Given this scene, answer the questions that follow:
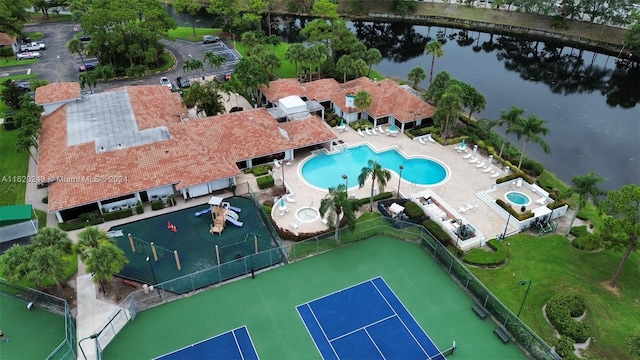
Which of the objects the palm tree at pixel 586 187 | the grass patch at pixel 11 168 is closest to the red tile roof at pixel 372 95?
the palm tree at pixel 586 187

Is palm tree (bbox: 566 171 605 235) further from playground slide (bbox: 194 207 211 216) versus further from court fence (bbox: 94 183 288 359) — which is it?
playground slide (bbox: 194 207 211 216)

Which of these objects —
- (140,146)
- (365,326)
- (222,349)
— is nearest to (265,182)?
(140,146)

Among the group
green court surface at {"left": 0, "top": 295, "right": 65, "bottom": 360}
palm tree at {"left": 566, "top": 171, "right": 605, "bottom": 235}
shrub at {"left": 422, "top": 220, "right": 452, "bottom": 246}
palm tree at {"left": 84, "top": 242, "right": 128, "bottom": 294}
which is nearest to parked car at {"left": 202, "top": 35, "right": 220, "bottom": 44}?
shrub at {"left": 422, "top": 220, "right": 452, "bottom": 246}

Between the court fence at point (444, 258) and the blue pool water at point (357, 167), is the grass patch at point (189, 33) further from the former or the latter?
the court fence at point (444, 258)

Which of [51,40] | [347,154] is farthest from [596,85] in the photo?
[51,40]

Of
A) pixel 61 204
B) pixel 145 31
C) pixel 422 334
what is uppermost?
pixel 145 31

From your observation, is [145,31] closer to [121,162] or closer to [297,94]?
[297,94]
